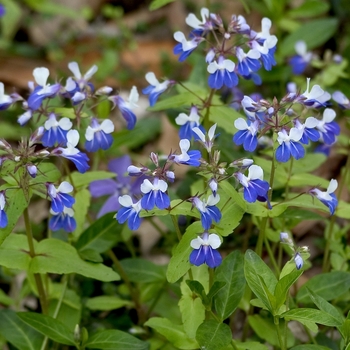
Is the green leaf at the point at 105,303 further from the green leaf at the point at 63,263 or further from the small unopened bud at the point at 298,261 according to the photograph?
the small unopened bud at the point at 298,261

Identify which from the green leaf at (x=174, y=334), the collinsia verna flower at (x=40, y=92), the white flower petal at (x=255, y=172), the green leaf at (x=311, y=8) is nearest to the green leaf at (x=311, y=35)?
the green leaf at (x=311, y=8)

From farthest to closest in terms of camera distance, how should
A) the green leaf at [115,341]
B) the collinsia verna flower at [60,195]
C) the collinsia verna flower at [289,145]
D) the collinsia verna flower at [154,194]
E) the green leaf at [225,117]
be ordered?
the green leaf at [225,117]
the green leaf at [115,341]
the collinsia verna flower at [60,195]
the collinsia verna flower at [289,145]
the collinsia verna flower at [154,194]

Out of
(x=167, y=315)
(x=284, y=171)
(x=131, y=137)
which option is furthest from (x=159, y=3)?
(x=167, y=315)

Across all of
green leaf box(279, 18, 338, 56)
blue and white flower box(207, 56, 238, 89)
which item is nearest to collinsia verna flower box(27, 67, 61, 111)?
blue and white flower box(207, 56, 238, 89)

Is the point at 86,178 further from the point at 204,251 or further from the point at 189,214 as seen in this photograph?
the point at 204,251

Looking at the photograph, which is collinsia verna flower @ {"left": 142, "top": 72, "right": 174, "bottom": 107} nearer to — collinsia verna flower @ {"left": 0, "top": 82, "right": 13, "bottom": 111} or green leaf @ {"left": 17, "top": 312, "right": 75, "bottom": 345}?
collinsia verna flower @ {"left": 0, "top": 82, "right": 13, "bottom": 111}

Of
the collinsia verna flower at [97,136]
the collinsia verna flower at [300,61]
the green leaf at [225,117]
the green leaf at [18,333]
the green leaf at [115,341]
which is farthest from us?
the collinsia verna flower at [300,61]

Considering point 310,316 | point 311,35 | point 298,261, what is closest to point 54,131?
point 298,261

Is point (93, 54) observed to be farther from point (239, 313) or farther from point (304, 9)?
point (239, 313)
